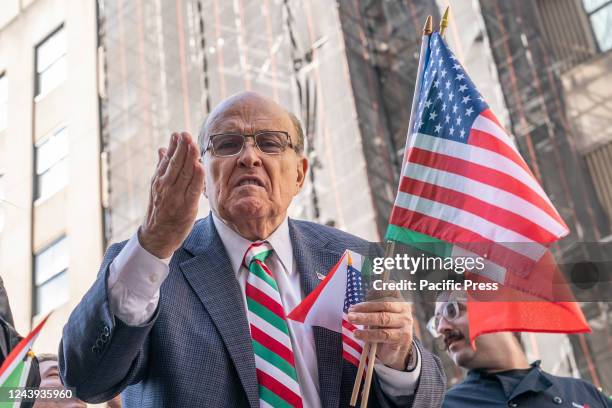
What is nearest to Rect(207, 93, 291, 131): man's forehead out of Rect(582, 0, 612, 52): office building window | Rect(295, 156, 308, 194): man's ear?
Rect(295, 156, 308, 194): man's ear

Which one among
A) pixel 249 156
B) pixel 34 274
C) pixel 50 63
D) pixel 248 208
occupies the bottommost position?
pixel 248 208

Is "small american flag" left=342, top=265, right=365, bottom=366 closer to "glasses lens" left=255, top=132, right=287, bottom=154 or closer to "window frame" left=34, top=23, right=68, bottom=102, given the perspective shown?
"glasses lens" left=255, top=132, right=287, bottom=154

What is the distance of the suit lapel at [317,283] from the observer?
1.87 metres

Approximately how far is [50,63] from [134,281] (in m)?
11.2

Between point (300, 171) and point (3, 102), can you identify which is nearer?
point (300, 171)

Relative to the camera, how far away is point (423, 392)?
1865 millimetres

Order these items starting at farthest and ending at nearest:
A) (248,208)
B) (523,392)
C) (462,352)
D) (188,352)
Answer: (462,352), (523,392), (248,208), (188,352)

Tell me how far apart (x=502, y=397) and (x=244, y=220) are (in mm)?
1326

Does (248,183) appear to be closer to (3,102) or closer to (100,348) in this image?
(100,348)

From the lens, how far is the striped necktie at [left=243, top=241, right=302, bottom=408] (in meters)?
1.82

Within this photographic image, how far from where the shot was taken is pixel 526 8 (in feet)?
28.8

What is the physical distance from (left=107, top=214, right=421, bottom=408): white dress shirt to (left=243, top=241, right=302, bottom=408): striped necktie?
3 cm

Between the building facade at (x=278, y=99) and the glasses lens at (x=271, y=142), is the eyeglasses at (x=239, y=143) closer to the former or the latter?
the glasses lens at (x=271, y=142)

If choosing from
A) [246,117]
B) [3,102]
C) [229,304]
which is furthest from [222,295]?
[3,102]
